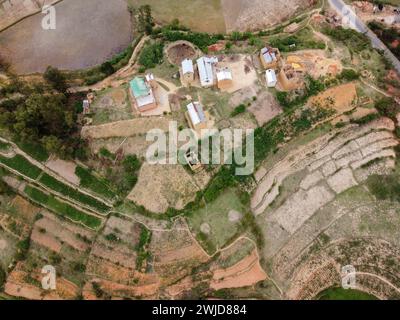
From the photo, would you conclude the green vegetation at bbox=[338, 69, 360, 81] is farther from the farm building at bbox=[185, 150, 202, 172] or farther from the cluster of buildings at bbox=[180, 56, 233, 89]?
the farm building at bbox=[185, 150, 202, 172]

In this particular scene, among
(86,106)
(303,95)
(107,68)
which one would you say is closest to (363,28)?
(303,95)

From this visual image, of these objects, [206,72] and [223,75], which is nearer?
[223,75]

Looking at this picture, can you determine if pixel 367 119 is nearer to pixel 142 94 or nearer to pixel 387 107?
pixel 387 107

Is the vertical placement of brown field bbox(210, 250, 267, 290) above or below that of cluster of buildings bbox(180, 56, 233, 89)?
below

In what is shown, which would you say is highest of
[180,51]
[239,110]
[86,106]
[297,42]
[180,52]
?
[180,51]

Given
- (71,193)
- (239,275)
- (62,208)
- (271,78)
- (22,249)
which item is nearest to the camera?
(239,275)

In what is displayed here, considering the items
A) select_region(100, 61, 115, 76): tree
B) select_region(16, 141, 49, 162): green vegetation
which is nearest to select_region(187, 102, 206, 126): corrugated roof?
select_region(100, 61, 115, 76): tree

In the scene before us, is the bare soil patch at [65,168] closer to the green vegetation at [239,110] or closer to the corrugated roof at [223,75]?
the green vegetation at [239,110]
